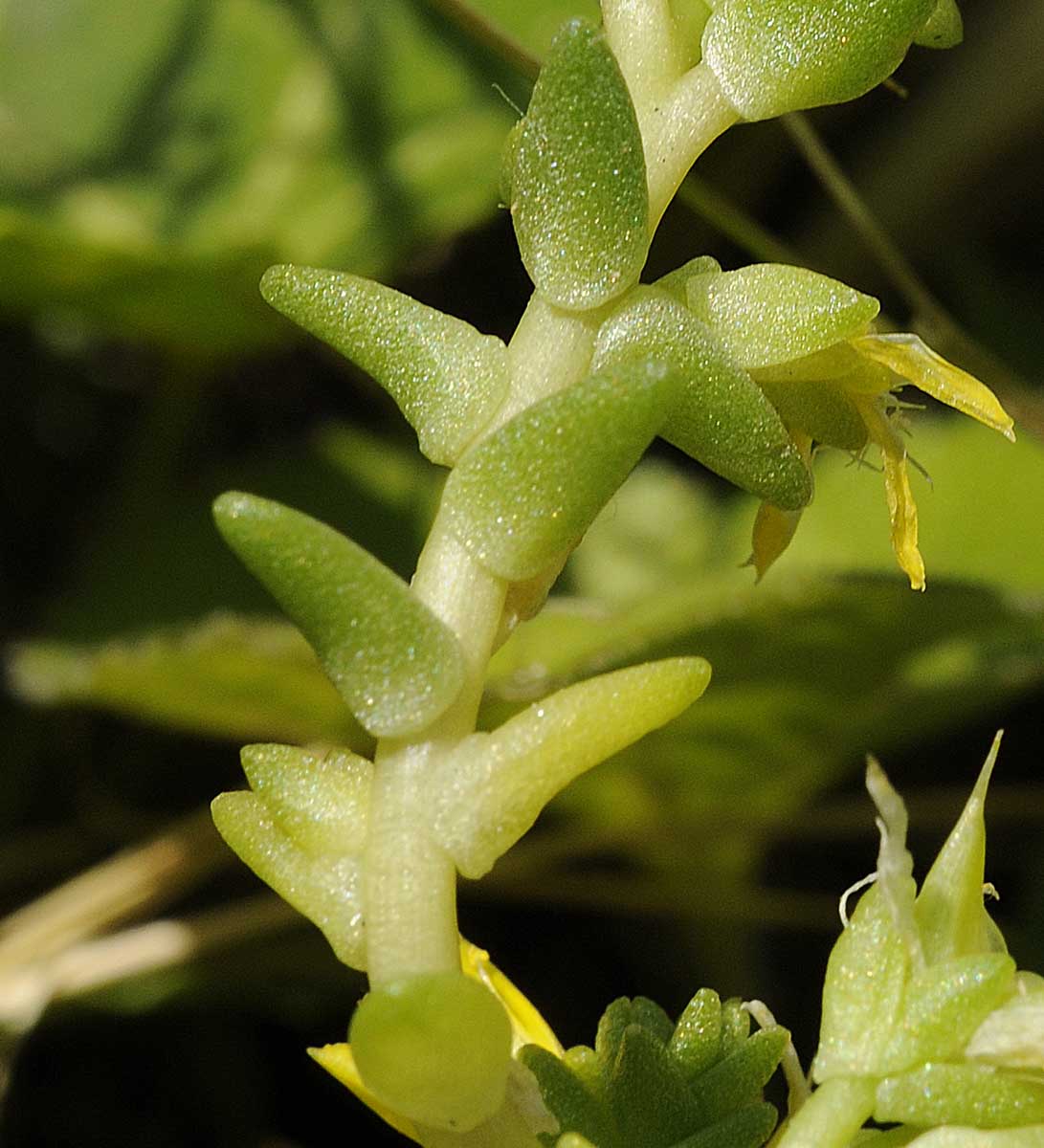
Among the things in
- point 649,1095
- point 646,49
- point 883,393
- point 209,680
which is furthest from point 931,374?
point 209,680

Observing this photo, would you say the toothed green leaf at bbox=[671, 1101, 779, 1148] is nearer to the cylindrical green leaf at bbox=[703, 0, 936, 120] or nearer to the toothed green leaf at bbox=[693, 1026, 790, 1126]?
the toothed green leaf at bbox=[693, 1026, 790, 1126]

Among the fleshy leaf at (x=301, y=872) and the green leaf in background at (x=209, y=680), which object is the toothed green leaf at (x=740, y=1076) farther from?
the green leaf in background at (x=209, y=680)

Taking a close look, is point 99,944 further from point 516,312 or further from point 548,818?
point 516,312

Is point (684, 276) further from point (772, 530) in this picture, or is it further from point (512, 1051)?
point (512, 1051)

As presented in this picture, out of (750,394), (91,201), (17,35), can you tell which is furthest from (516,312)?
(750,394)

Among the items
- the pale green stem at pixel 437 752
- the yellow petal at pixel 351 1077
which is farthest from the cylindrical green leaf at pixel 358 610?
the yellow petal at pixel 351 1077

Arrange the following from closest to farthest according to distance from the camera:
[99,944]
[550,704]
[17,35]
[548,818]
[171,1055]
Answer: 1. [550,704]
2. [99,944]
3. [171,1055]
4. [548,818]
5. [17,35]
